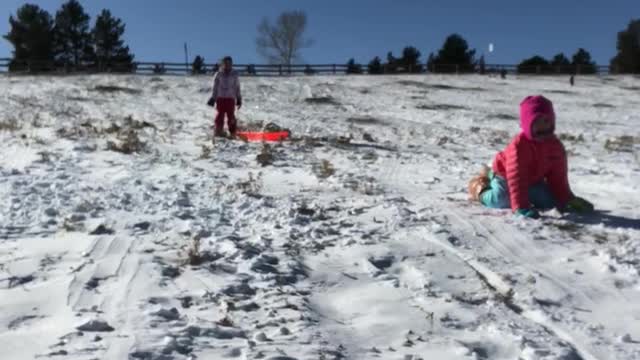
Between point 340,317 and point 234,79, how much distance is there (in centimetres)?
969

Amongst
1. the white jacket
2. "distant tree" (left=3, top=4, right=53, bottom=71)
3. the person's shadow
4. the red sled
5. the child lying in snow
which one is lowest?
the person's shadow

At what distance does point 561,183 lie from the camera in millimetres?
6199

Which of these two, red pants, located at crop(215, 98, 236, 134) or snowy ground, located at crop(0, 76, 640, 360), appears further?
red pants, located at crop(215, 98, 236, 134)

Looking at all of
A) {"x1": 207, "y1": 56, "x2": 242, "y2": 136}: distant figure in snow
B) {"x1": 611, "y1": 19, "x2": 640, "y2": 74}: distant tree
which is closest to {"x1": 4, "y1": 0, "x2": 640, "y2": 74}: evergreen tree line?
{"x1": 611, "y1": 19, "x2": 640, "y2": 74}: distant tree

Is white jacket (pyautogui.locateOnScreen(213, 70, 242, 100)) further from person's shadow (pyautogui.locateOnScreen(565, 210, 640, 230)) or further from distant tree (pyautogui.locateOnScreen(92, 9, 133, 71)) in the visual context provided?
distant tree (pyautogui.locateOnScreen(92, 9, 133, 71))

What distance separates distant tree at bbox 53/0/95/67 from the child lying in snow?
54221mm

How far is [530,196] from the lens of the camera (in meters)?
6.16

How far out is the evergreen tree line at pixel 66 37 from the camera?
53438 millimetres

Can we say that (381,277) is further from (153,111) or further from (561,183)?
(153,111)

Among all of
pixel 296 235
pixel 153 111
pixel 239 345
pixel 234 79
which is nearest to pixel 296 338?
pixel 239 345

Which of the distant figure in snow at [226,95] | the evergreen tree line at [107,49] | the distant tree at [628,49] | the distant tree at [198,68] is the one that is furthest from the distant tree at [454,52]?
the distant figure in snow at [226,95]

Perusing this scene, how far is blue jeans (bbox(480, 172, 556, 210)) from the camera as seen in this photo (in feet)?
20.3

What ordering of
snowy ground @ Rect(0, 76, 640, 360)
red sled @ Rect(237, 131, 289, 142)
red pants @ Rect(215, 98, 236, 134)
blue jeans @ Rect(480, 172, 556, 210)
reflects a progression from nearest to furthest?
snowy ground @ Rect(0, 76, 640, 360) → blue jeans @ Rect(480, 172, 556, 210) → red sled @ Rect(237, 131, 289, 142) → red pants @ Rect(215, 98, 236, 134)

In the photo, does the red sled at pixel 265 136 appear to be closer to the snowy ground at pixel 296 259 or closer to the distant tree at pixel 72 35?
the snowy ground at pixel 296 259
